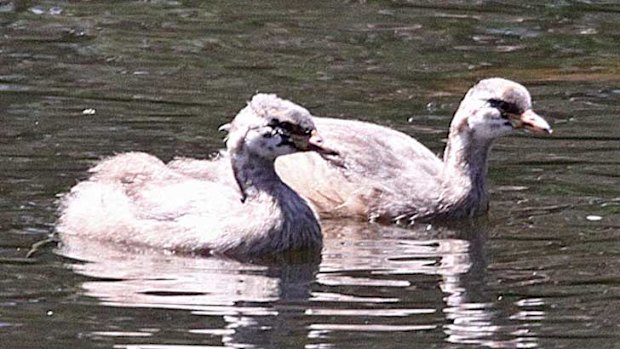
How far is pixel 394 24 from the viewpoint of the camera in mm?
18125

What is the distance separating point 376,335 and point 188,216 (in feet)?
7.46

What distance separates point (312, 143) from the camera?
12.0m

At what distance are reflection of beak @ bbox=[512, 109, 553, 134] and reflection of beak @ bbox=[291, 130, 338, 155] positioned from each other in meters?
1.59

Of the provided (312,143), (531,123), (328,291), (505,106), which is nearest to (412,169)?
(505,106)

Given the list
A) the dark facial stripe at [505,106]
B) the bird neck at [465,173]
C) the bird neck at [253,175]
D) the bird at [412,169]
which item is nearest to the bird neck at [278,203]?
the bird neck at [253,175]

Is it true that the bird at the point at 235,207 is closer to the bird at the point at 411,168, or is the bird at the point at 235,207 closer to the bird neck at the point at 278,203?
the bird neck at the point at 278,203

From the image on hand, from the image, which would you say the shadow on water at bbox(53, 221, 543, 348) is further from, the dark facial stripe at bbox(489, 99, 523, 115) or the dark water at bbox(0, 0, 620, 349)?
the dark facial stripe at bbox(489, 99, 523, 115)

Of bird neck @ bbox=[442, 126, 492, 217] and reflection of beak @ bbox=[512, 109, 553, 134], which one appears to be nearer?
reflection of beak @ bbox=[512, 109, 553, 134]

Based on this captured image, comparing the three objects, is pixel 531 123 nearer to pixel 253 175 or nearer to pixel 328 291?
pixel 253 175

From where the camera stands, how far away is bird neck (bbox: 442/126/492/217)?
523 inches

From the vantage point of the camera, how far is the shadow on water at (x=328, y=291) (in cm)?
1017

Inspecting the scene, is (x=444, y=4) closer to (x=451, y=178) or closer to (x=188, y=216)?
(x=451, y=178)

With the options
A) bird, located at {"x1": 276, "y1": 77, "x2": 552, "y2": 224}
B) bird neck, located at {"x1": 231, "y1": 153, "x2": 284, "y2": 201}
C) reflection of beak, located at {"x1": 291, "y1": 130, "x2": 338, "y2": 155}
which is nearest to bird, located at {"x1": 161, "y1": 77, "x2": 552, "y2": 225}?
bird, located at {"x1": 276, "y1": 77, "x2": 552, "y2": 224}

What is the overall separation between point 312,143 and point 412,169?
147 centimetres
